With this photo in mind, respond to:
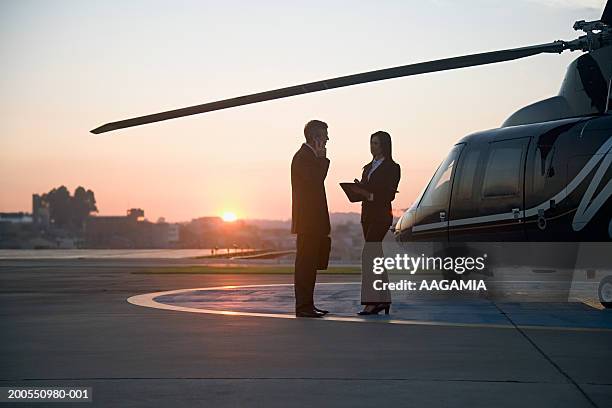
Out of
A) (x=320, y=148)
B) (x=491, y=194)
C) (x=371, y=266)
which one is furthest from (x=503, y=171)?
(x=320, y=148)

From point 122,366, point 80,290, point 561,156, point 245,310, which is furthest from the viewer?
point 80,290

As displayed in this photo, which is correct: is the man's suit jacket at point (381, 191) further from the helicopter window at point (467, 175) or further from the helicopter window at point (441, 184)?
the helicopter window at point (441, 184)

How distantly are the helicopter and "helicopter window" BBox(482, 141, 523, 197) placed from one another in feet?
0.05

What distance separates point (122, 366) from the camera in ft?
22.4

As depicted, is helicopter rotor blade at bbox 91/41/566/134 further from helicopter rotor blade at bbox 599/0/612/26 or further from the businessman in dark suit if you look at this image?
helicopter rotor blade at bbox 599/0/612/26

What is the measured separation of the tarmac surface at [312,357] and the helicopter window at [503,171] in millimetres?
2275

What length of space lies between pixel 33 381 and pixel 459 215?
906cm

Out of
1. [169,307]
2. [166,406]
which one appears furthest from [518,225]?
[166,406]

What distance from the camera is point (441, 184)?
1467 centimetres

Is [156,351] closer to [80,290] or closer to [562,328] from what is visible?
[562,328]

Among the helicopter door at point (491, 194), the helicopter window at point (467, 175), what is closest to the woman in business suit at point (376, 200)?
the helicopter door at point (491, 194)

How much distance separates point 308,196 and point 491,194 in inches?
141

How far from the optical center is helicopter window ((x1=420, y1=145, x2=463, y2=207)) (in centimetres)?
1454

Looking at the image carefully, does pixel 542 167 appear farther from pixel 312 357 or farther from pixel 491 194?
pixel 312 357
